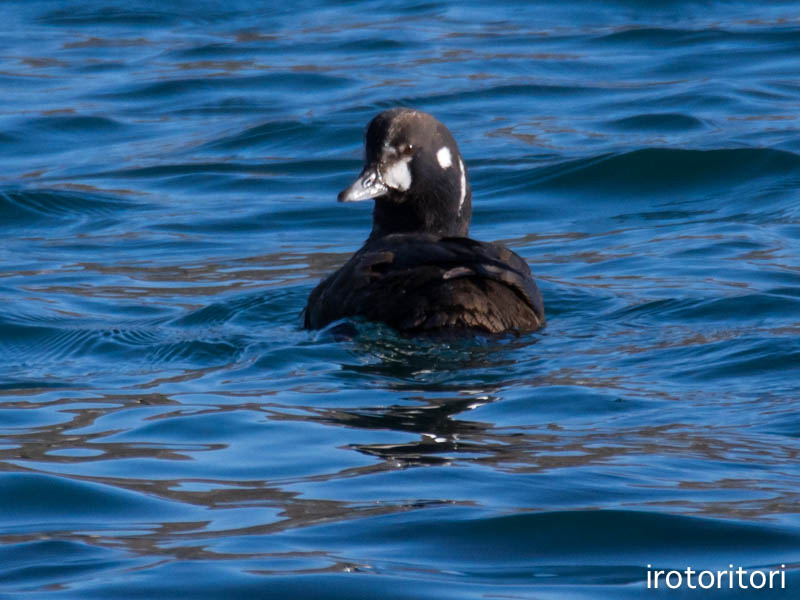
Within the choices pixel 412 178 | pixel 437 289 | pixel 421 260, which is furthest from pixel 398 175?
pixel 437 289

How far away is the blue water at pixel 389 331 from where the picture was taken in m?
4.26

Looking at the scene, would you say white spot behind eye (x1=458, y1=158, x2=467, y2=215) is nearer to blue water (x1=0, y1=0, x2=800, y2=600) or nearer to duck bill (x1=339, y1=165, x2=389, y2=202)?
duck bill (x1=339, y1=165, x2=389, y2=202)

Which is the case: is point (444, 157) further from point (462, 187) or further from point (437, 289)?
point (437, 289)

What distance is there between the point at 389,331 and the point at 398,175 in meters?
1.33

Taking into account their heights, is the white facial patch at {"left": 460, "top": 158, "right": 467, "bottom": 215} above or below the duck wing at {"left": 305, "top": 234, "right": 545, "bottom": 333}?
above

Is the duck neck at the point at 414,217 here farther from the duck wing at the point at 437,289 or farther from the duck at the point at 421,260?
the duck wing at the point at 437,289

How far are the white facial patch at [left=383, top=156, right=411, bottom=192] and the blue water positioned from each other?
0.88m

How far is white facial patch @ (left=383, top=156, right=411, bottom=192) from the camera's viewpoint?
24.7 feet

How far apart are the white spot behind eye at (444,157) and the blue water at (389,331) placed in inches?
35.4

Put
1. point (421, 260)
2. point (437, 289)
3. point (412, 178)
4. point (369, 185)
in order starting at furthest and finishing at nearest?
point (412, 178) < point (369, 185) < point (421, 260) < point (437, 289)

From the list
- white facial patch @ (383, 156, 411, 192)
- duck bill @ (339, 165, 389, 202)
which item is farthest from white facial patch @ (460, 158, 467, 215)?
duck bill @ (339, 165, 389, 202)

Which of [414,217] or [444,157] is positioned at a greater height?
[444,157]

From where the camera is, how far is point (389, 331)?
6.44 meters

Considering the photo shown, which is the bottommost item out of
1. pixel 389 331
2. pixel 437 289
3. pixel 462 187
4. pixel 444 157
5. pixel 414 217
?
pixel 389 331
